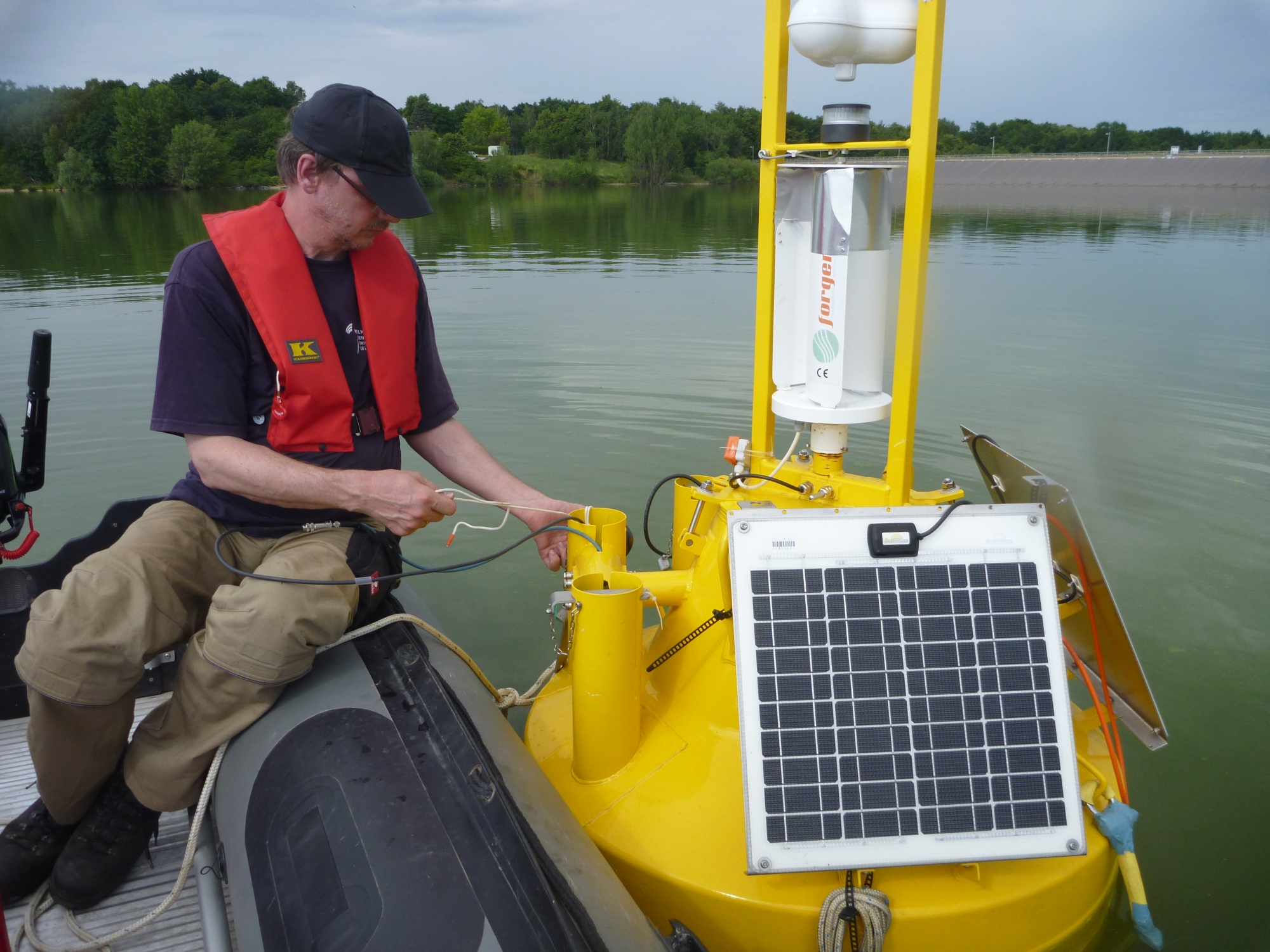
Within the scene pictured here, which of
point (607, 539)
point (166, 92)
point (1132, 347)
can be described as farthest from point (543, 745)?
point (1132, 347)

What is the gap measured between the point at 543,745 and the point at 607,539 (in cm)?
60

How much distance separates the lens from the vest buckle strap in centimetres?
233

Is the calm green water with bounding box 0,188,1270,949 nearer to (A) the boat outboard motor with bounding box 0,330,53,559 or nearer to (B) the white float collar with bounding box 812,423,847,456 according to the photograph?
(B) the white float collar with bounding box 812,423,847,456

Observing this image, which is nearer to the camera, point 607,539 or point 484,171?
point 607,539

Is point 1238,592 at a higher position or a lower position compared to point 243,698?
lower

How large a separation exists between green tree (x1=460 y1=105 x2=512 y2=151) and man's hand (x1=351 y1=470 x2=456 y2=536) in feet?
261

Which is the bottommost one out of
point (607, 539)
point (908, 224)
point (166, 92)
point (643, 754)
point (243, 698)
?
point (643, 754)

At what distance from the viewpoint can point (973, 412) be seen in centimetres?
627

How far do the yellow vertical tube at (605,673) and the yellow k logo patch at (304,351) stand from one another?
839mm

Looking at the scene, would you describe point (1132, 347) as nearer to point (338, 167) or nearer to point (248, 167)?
point (338, 167)

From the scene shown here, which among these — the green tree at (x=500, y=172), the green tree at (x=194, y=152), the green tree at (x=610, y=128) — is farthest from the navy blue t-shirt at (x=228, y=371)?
the green tree at (x=610, y=128)

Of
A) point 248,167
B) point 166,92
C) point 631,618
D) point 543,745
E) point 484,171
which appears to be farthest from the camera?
point 484,171

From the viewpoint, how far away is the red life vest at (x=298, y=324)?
212 centimetres

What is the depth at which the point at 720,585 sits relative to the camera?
7.52 feet
